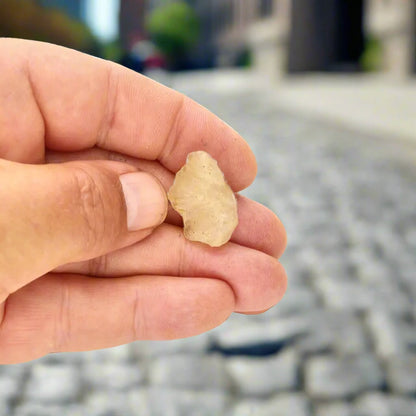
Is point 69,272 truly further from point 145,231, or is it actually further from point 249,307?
point 249,307

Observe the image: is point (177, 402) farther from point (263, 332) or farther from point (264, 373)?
point (263, 332)

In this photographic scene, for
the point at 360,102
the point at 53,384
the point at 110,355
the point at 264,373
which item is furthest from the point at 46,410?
the point at 360,102

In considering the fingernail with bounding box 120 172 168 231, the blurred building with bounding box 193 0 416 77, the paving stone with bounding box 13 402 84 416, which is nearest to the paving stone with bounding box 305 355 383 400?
the paving stone with bounding box 13 402 84 416

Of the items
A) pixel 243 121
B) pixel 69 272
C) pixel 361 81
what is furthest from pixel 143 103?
pixel 361 81

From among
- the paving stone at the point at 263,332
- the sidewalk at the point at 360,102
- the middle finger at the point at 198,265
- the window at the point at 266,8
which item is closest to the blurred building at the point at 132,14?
the window at the point at 266,8

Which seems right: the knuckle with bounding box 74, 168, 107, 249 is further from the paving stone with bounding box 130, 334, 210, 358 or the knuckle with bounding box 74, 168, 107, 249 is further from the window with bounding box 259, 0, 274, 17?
the window with bounding box 259, 0, 274, 17
